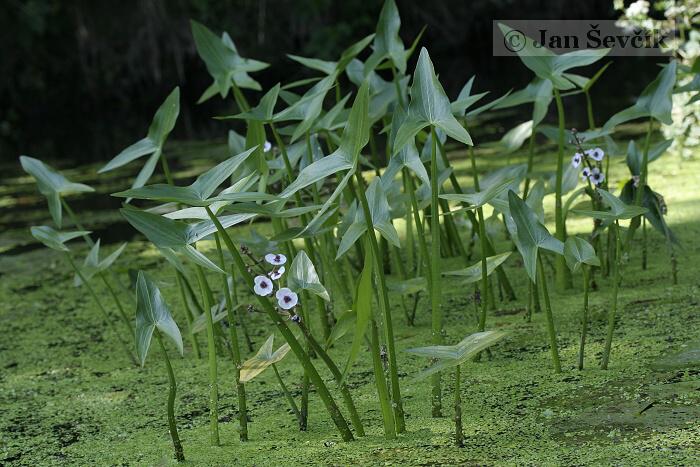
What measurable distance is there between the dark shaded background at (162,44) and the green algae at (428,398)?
190 inches

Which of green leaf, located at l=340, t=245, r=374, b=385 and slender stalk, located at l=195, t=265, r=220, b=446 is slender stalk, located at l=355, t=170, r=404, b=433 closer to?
green leaf, located at l=340, t=245, r=374, b=385

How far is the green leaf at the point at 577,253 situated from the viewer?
4.39 feet

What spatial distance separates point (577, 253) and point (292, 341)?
1.39 feet

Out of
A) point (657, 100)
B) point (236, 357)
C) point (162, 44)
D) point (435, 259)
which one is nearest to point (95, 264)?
point (236, 357)

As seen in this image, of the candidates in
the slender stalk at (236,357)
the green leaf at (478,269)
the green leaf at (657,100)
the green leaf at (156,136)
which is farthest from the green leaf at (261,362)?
the green leaf at (657,100)

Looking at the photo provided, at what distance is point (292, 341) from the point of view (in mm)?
1191

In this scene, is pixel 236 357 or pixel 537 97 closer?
pixel 236 357

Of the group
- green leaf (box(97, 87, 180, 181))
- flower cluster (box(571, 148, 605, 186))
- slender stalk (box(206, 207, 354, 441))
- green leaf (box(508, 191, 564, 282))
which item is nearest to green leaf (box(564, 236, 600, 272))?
green leaf (box(508, 191, 564, 282))

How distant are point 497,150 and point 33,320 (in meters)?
2.04

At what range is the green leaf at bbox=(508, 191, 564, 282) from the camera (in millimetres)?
1293

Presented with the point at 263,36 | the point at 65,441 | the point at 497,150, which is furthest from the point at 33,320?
the point at 263,36

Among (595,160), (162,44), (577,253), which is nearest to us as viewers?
(577,253)

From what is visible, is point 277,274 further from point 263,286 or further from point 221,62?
point 221,62

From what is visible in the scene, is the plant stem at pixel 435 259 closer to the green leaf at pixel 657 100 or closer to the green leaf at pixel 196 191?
the green leaf at pixel 196 191
